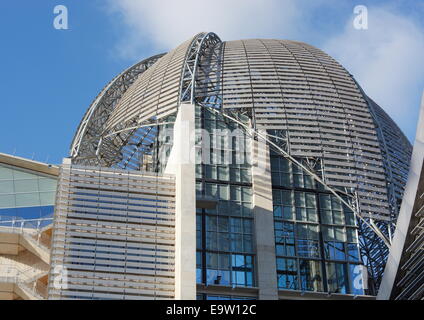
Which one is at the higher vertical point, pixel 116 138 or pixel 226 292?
pixel 116 138

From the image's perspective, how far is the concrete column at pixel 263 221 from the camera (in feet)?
155

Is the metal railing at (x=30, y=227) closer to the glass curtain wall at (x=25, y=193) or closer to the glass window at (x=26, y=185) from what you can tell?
the glass curtain wall at (x=25, y=193)

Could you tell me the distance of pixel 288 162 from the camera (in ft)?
174

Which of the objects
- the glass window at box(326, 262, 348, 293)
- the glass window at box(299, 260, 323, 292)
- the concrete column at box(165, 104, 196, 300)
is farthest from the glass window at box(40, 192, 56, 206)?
the glass window at box(326, 262, 348, 293)

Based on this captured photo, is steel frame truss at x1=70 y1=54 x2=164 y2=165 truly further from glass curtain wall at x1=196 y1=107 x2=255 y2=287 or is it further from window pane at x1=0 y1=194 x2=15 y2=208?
glass curtain wall at x1=196 y1=107 x2=255 y2=287

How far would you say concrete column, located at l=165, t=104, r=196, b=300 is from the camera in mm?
44531

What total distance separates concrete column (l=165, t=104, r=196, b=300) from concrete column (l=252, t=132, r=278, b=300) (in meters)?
4.23

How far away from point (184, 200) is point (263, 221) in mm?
5166

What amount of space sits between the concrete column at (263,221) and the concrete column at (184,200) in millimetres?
4234

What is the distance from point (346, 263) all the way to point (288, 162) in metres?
7.50

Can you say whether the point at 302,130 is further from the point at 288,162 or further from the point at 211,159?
the point at 211,159

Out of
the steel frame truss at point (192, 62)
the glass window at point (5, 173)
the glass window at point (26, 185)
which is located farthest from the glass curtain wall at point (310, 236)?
the glass window at point (5, 173)

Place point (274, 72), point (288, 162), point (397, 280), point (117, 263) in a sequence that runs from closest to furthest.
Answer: point (397, 280), point (117, 263), point (288, 162), point (274, 72)

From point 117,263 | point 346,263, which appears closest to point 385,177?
point 346,263
